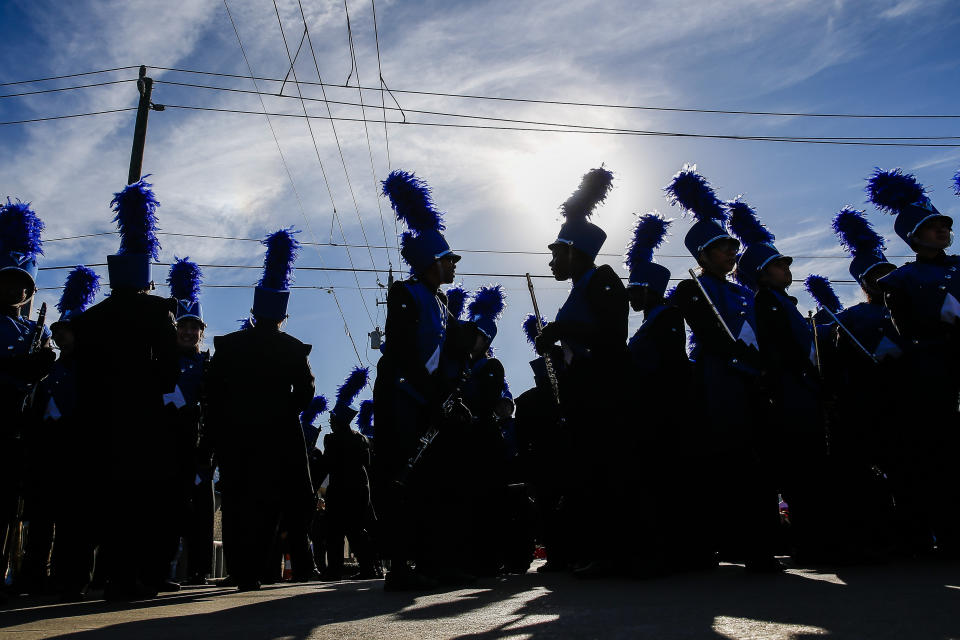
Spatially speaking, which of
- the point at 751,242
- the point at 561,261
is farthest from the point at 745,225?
the point at 561,261

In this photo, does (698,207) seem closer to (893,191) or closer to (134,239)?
(893,191)

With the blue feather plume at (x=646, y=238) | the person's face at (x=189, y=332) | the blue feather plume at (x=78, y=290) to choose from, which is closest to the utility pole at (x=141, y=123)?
the blue feather plume at (x=78, y=290)

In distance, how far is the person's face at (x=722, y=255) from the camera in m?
4.90

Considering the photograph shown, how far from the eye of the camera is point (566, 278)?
480 centimetres

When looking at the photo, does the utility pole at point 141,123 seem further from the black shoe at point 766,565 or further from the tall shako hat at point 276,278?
the black shoe at point 766,565

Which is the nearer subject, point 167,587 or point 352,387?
point 167,587

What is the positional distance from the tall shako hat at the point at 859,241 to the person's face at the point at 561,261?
333 centimetres

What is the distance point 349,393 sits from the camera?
1046 cm

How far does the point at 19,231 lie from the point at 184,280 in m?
2.09

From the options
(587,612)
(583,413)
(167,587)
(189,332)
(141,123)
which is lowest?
(587,612)

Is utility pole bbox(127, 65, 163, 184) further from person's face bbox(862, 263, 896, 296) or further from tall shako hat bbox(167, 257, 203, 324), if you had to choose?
person's face bbox(862, 263, 896, 296)

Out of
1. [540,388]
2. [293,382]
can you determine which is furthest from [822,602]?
[540,388]

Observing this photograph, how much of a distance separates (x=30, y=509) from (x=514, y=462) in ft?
14.2

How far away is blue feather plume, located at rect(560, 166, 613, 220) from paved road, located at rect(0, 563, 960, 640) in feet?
7.55
